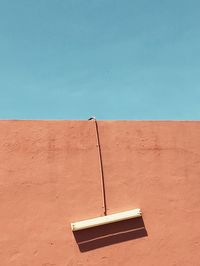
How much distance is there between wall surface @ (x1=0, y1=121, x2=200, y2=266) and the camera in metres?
5.81

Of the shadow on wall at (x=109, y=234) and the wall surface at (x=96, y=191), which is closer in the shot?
the wall surface at (x=96, y=191)

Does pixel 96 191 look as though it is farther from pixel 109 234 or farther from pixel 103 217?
pixel 109 234

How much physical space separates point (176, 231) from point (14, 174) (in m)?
2.26

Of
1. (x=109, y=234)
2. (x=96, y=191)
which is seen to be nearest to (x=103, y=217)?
(x=109, y=234)

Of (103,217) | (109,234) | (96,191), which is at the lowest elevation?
(109,234)

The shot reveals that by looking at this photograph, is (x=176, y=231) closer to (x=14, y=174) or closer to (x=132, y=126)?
(x=132, y=126)

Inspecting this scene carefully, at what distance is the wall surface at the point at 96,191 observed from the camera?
5809mm

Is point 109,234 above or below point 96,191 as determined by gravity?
below

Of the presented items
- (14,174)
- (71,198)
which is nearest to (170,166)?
(71,198)

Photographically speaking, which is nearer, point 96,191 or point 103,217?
point 103,217

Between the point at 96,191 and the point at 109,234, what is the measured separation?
0.56 metres

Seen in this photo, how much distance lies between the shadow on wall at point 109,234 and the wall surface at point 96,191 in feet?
0.04

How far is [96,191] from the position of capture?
6129mm

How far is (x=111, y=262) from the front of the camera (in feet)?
19.7
